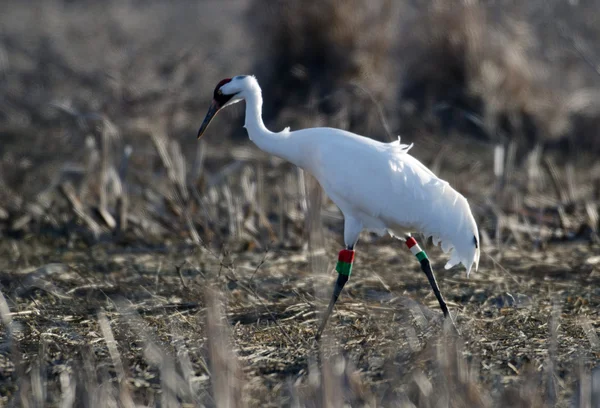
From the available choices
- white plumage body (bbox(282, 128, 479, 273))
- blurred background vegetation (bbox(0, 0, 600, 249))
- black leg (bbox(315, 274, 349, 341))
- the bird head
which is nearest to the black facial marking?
the bird head

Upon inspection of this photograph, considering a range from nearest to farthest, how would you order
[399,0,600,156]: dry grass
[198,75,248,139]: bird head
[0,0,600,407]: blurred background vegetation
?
[198,75,248,139]: bird head < [0,0,600,407]: blurred background vegetation < [399,0,600,156]: dry grass

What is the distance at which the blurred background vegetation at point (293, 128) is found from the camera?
5898 millimetres

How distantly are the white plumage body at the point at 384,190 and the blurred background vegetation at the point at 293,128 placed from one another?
0.73 ft

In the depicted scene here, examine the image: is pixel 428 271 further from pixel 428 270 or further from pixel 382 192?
pixel 382 192

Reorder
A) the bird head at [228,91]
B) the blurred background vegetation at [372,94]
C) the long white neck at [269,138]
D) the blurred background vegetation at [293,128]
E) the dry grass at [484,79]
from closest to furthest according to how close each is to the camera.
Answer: the long white neck at [269,138]
the bird head at [228,91]
the blurred background vegetation at [293,128]
the blurred background vegetation at [372,94]
the dry grass at [484,79]

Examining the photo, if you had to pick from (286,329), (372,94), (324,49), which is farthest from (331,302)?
(324,49)

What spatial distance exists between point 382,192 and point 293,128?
5.17 meters

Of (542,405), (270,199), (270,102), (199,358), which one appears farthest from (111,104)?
(542,405)

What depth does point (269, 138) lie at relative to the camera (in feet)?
17.4

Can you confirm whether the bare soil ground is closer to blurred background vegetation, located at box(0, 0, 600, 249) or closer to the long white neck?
the long white neck

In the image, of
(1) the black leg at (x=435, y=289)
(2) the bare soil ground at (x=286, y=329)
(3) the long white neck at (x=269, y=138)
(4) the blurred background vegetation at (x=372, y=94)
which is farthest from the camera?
(4) the blurred background vegetation at (x=372, y=94)

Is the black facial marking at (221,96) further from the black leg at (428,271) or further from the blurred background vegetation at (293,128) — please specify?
the black leg at (428,271)

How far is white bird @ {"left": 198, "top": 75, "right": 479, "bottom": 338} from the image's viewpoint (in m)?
4.99

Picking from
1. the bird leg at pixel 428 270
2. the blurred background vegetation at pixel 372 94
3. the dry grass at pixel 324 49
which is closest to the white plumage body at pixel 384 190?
the bird leg at pixel 428 270
